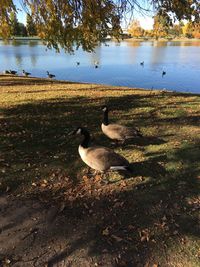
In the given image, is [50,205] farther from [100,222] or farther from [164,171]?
[164,171]

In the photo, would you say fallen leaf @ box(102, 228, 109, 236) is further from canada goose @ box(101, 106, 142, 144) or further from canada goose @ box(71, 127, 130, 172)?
canada goose @ box(101, 106, 142, 144)

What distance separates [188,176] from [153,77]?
1056 inches

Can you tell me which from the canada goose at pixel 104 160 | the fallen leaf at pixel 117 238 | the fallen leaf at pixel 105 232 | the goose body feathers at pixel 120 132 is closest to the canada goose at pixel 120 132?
the goose body feathers at pixel 120 132

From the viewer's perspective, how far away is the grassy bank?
5.30m

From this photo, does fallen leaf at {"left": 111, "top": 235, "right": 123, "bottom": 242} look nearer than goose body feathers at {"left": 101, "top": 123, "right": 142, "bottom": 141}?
Yes

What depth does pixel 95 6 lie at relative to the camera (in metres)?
9.72

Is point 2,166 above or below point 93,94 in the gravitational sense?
above

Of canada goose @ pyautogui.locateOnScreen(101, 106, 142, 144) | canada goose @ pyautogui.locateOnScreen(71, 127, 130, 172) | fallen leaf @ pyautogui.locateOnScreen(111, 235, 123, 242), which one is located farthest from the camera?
canada goose @ pyautogui.locateOnScreen(101, 106, 142, 144)

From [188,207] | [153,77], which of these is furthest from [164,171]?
[153,77]

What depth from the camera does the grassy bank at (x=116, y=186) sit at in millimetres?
5297

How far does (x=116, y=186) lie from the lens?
695 centimetres

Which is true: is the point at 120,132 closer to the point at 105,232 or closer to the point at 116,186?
the point at 116,186

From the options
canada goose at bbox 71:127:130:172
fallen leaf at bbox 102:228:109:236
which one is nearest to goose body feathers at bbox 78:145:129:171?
canada goose at bbox 71:127:130:172

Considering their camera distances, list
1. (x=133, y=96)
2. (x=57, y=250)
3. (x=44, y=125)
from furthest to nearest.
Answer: (x=133, y=96)
(x=44, y=125)
(x=57, y=250)
